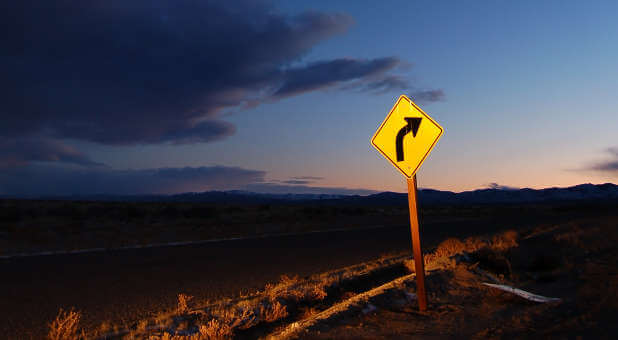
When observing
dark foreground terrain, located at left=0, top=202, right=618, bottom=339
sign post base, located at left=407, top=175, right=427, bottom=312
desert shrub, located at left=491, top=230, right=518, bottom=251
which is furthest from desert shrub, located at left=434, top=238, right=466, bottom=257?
sign post base, located at left=407, top=175, right=427, bottom=312

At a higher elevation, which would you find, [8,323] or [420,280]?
[420,280]

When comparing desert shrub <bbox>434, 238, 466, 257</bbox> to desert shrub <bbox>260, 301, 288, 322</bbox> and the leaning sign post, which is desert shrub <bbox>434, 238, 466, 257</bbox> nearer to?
the leaning sign post

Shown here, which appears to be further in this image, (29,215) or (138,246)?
(29,215)

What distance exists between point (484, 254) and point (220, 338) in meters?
10.2

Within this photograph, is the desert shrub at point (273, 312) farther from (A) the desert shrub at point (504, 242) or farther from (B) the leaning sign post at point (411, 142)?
(A) the desert shrub at point (504, 242)

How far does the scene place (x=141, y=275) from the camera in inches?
497

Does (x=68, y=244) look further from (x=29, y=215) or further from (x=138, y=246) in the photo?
(x=29, y=215)

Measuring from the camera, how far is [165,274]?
12820 mm

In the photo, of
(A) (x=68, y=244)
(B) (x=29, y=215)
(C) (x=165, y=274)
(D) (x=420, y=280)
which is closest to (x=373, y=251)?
(C) (x=165, y=274)

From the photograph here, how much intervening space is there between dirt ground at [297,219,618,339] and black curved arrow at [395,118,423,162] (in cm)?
246

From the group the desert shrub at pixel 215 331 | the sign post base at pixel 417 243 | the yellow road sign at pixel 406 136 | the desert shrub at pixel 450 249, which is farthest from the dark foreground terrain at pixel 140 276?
the yellow road sign at pixel 406 136

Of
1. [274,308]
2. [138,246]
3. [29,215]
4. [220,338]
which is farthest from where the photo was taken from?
[29,215]

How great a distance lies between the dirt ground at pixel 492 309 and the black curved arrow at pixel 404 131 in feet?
8.06

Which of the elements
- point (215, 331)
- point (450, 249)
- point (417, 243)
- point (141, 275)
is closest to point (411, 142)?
point (417, 243)
